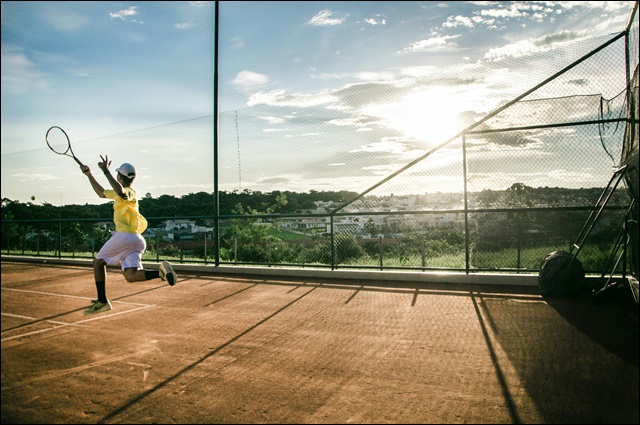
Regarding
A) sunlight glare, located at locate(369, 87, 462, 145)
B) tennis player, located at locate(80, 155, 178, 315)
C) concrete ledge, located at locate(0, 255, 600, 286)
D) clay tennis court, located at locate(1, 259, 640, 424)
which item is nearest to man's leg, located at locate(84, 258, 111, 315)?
tennis player, located at locate(80, 155, 178, 315)

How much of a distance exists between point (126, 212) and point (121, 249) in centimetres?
47

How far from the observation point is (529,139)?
9.09 metres

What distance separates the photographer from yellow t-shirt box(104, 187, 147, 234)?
555 centimetres

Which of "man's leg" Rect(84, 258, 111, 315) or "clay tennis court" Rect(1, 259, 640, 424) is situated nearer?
"clay tennis court" Rect(1, 259, 640, 424)

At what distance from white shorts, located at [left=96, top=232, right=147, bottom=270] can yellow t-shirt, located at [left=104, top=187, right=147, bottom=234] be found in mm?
89

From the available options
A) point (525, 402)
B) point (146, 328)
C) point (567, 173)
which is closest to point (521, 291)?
point (567, 173)

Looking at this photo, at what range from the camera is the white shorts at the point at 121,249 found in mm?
5672

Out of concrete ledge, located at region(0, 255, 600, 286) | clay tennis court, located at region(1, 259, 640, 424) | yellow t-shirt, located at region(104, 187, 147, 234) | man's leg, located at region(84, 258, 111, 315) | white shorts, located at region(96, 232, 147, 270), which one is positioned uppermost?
yellow t-shirt, located at region(104, 187, 147, 234)

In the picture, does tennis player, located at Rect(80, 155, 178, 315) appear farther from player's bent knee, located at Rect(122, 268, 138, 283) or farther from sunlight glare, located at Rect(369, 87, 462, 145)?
sunlight glare, located at Rect(369, 87, 462, 145)

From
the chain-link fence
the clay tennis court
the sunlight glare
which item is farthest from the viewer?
the sunlight glare

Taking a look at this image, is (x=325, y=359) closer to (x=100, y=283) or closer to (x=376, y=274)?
(x=100, y=283)

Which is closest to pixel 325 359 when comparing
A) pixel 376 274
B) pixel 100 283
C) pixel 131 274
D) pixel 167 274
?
pixel 167 274

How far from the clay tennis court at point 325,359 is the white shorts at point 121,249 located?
0.97m

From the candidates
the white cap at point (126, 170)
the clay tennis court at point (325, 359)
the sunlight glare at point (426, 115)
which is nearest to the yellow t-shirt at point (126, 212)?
the white cap at point (126, 170)
